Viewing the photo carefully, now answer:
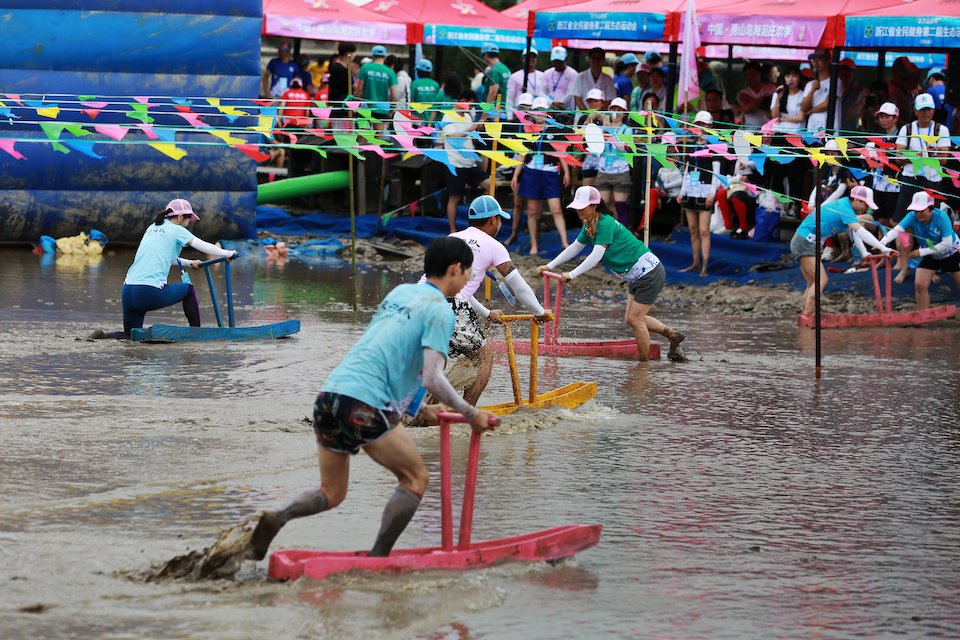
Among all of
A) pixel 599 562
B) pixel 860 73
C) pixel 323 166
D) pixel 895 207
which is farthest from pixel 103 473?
pixel 860 73

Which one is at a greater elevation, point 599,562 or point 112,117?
point 112,117

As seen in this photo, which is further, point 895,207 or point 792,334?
point 895,207

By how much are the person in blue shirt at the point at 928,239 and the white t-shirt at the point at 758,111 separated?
159 inches

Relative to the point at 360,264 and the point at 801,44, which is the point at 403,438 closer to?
the point at 801,44

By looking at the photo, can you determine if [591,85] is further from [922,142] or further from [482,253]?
[482,253]

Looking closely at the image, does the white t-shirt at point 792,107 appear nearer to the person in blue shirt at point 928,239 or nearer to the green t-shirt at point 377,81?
→ the person in blue shirt at point 928,239

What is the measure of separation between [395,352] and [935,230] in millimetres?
10902

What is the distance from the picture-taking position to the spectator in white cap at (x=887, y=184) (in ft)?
53.1

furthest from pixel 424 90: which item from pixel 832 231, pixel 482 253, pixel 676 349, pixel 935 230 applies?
pixel 482 253

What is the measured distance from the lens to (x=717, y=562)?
6395 mm

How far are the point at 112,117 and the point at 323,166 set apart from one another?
5768mm

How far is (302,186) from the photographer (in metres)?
23.8

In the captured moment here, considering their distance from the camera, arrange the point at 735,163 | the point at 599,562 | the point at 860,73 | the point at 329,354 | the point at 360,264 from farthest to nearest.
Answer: the point at 860,73, the point at 360,264, the point at 735,163, the point at 329,354, the point at 599,562

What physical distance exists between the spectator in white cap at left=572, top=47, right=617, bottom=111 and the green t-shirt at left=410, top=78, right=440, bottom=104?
240 cm
